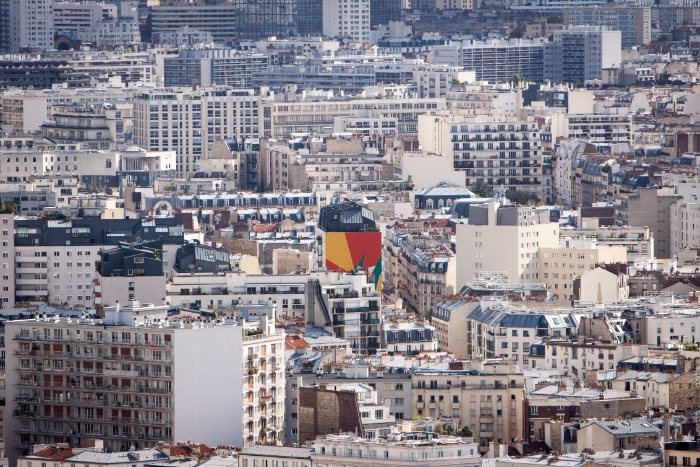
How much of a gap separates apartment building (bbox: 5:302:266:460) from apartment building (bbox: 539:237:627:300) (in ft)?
127

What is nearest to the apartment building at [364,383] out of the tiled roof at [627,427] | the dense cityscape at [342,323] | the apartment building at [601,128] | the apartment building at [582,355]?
the dense cityscape at [342,323]

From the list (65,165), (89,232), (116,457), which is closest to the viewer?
(116,457)

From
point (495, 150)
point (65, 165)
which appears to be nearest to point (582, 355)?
point (65, 165)

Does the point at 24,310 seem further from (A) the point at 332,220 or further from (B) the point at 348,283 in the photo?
(A) the point at 332,220

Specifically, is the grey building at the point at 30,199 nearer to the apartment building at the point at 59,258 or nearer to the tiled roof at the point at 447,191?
the apartment building at the point at 59,258

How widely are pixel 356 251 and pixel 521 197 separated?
173 feet

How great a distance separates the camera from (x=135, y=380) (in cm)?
8488

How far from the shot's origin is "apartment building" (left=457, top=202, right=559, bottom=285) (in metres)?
126

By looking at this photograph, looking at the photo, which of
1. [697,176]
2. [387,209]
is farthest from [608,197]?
[387,209]

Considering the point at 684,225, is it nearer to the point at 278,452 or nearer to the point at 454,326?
the point at 454,326

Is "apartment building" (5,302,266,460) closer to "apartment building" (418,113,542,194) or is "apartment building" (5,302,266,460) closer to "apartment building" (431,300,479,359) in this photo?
"apartment building" (431,300,479,359)

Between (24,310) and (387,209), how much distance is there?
50526 mm

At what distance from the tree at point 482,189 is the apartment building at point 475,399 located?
8081 cm

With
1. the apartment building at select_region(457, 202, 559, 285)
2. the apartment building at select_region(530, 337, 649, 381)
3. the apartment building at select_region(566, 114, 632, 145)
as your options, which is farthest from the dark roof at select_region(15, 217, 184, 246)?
the apartment building at select_region(566, 114, 632, 145)
